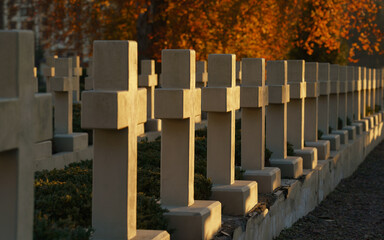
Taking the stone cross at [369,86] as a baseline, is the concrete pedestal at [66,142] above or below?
below

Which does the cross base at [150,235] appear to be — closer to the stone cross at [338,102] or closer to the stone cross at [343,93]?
the stone cross at [338,102]

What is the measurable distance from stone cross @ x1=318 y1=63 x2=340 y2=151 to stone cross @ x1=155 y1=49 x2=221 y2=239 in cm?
652

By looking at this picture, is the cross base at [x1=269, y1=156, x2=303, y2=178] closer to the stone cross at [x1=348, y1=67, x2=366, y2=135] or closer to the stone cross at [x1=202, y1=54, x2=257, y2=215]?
the stone cross at [x1=202, y1=54, x2=257, y2=215]

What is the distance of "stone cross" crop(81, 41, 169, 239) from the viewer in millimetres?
4266

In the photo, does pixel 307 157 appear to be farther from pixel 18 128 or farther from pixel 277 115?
pixel 18 128

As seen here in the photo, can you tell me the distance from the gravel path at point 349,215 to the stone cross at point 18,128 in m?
4.27

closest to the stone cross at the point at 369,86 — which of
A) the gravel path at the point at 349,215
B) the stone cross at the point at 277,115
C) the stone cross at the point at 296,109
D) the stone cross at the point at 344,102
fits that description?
the stone cross at the point at 344,102

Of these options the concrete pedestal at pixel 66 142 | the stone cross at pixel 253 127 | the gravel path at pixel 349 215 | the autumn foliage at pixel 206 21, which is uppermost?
the autumn foliage at pixel 206 21

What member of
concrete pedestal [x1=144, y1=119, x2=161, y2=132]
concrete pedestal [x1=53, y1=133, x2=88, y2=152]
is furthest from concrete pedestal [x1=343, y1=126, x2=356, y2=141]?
concrete pedestal [x1=53, y1=133, x2=88, y2=152]

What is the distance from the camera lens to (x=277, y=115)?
8.71 meters

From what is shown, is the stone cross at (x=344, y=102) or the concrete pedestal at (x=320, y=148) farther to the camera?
the stone cross at (x=344, y=102)

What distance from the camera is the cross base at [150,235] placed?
450 cm

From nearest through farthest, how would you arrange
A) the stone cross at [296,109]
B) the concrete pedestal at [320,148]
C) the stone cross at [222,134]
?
the stone cross at [222,134] < the stone cross at [296,109] < the concrete pedestal at [320,148]

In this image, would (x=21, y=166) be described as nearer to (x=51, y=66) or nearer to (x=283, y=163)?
(x=283, y=163)
